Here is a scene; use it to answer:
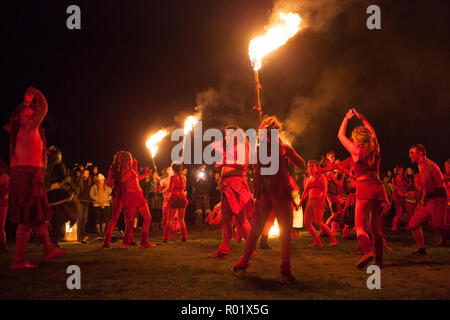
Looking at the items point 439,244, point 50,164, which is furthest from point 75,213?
point 439,244

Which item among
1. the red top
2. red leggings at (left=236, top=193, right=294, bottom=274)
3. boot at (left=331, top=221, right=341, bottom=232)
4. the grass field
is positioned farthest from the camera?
boot at (left=331, top=221, right=341, bottom=232)

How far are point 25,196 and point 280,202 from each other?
12.6ft

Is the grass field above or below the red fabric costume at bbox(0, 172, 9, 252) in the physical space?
below

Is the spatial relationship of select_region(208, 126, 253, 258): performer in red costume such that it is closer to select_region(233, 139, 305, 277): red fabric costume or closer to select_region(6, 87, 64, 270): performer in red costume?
select_region(233, 139, 305, 277): red fabric costume

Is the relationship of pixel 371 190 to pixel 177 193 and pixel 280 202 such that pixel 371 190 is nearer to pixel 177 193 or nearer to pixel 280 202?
pixel 280 202

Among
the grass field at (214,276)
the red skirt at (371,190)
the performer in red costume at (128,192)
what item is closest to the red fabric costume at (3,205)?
the grass field at (214,276)

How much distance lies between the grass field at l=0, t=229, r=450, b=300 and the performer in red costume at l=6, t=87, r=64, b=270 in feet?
2.18

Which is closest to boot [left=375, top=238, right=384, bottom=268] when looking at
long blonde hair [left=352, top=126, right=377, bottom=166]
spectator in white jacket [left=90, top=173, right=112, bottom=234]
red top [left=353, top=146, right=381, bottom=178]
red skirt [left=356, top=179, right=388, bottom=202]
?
red skirt [left=356, top=179, right=388, bottom=202]

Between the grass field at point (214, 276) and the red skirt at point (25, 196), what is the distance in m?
0.83

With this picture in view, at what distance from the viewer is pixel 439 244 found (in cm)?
871

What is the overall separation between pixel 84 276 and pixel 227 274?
82.5 inches

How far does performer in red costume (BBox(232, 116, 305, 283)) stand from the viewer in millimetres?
4996
